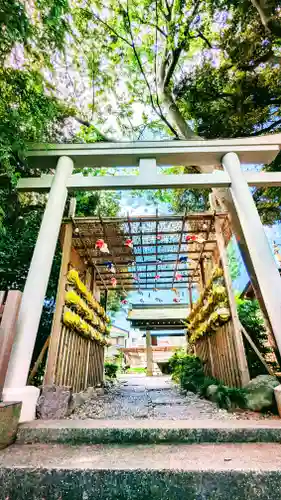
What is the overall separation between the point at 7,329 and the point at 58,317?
1.81 m

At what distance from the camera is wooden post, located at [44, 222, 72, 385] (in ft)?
11.1

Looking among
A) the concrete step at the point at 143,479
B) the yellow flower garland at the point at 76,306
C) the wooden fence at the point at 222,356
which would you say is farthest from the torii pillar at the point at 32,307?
the wooden fence at the point at 222,356

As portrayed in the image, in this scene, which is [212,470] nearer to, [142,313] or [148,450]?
[148,450]

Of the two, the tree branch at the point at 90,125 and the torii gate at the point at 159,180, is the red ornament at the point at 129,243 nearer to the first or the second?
the torii gate at the point at 159,180

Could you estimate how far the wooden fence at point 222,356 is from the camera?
3.86 meters

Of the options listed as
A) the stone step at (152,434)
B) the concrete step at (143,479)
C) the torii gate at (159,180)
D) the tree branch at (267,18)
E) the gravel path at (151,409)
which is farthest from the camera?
the tree branch at (267,18)

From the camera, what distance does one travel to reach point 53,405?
2.36 meters

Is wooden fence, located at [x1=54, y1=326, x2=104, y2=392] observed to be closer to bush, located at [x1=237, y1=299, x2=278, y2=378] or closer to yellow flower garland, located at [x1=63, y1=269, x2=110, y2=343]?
yellow flower garland, located at [x1=63, y1=269, x2=110, y2=343]

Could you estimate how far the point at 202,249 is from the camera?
18.0 feet

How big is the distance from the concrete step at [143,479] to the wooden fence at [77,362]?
2325mm

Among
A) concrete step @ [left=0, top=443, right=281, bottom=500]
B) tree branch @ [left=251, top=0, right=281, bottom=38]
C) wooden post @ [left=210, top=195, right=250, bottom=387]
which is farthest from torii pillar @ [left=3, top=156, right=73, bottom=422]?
tree branch @ [left=251, top=0, right=281, bottom=38]

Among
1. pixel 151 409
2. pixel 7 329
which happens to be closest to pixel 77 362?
pixel 151 409

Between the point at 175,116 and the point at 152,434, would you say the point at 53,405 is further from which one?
the point at 175,116

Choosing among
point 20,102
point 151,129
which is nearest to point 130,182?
point 20,102
